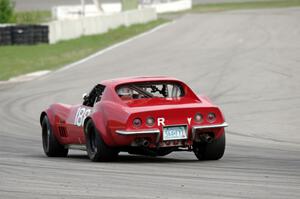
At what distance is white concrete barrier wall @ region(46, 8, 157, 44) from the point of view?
1654 inches

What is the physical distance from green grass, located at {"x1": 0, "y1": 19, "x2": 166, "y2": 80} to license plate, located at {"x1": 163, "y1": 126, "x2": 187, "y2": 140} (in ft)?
62.7

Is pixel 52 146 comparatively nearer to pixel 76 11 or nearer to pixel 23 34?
pixel 23 34

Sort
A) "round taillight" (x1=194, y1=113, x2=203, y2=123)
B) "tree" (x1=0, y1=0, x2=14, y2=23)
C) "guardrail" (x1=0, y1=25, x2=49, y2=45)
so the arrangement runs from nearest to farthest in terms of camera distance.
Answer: "round taillight" (x1=194, y1=113, x2=203, y2=123) → "guardrail" (x1=0, y1=25, x2=49, y2=45) → "tree" (x1=0, y1=0, x2=14, y2=23)

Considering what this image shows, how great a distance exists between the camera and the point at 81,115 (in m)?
12.4

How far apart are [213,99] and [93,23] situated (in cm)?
2505

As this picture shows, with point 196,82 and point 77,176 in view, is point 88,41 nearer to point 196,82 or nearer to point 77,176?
point 196,82

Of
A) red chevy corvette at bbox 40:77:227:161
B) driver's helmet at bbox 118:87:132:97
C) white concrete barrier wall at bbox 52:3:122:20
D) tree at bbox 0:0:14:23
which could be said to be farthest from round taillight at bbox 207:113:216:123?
white concrete barrier wall at bbox 52:3:122:20

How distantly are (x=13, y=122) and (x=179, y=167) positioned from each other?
28.6 feet

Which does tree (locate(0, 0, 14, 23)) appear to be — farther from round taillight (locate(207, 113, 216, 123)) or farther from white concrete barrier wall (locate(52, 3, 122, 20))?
round taillight (locate(207, 113, 216, 123))

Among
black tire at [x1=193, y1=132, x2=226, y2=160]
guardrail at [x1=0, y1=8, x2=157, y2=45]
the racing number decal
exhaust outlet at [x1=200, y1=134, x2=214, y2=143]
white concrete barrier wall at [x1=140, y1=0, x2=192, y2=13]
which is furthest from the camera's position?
white concrete barrier wall at [x1=140, y1=0, x2=192, y2=13]

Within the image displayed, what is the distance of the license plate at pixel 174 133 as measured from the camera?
1130 centimetres

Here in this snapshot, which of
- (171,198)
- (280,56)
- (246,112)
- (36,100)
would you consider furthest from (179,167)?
(280,56)

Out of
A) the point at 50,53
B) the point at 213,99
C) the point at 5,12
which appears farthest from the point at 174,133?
the point at 5,12

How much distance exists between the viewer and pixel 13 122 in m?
19.1
